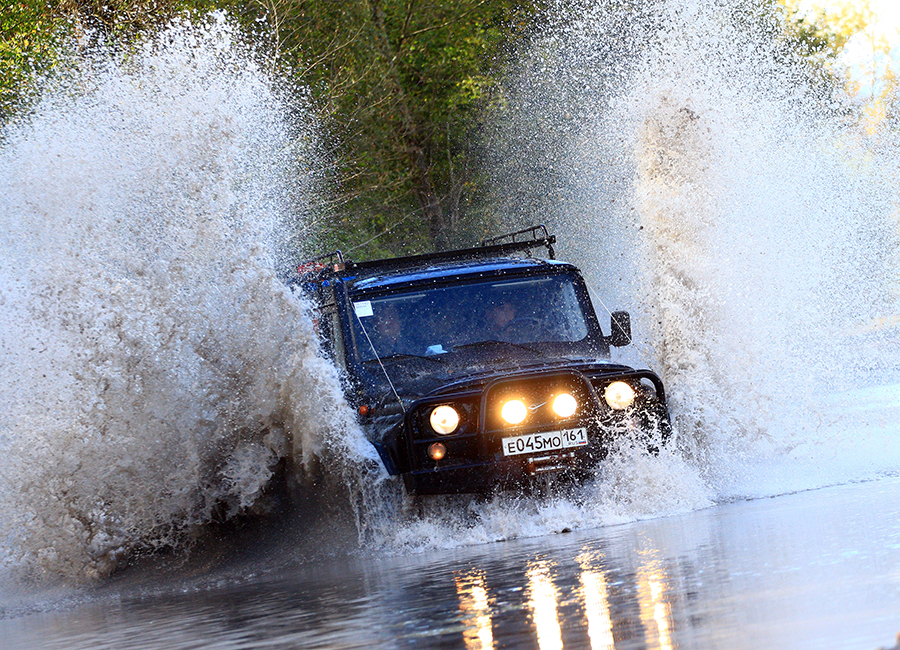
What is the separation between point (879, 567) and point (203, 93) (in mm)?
7114

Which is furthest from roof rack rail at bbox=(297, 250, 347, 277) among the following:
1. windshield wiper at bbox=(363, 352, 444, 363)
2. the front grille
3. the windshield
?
the front grille

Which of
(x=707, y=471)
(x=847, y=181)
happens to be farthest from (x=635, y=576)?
(x=847, y=181)

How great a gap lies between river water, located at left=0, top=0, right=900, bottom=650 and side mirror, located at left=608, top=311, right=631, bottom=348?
0.51 m

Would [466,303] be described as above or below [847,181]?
below

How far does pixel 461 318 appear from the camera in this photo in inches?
350

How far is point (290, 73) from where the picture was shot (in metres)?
22.1

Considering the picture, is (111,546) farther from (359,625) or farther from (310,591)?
(359,625)

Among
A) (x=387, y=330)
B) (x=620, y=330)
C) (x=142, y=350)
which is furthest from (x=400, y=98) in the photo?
(x=142, y=350)

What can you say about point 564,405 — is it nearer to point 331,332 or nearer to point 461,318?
point 461,318

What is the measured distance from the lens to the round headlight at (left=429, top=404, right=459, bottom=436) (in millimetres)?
7676

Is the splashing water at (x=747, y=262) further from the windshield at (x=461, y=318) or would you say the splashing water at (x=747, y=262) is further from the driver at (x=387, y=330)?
the driver at (x=387, y=330)

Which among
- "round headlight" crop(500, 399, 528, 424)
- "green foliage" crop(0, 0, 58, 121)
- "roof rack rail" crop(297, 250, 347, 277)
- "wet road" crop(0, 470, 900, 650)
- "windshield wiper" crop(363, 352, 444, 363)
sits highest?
"green foliage" crop(0, 0, 58, 121)

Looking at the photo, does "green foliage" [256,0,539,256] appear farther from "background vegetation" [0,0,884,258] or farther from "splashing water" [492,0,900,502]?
"splashing water" [492,0,900,502]

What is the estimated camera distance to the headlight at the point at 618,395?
791cm
